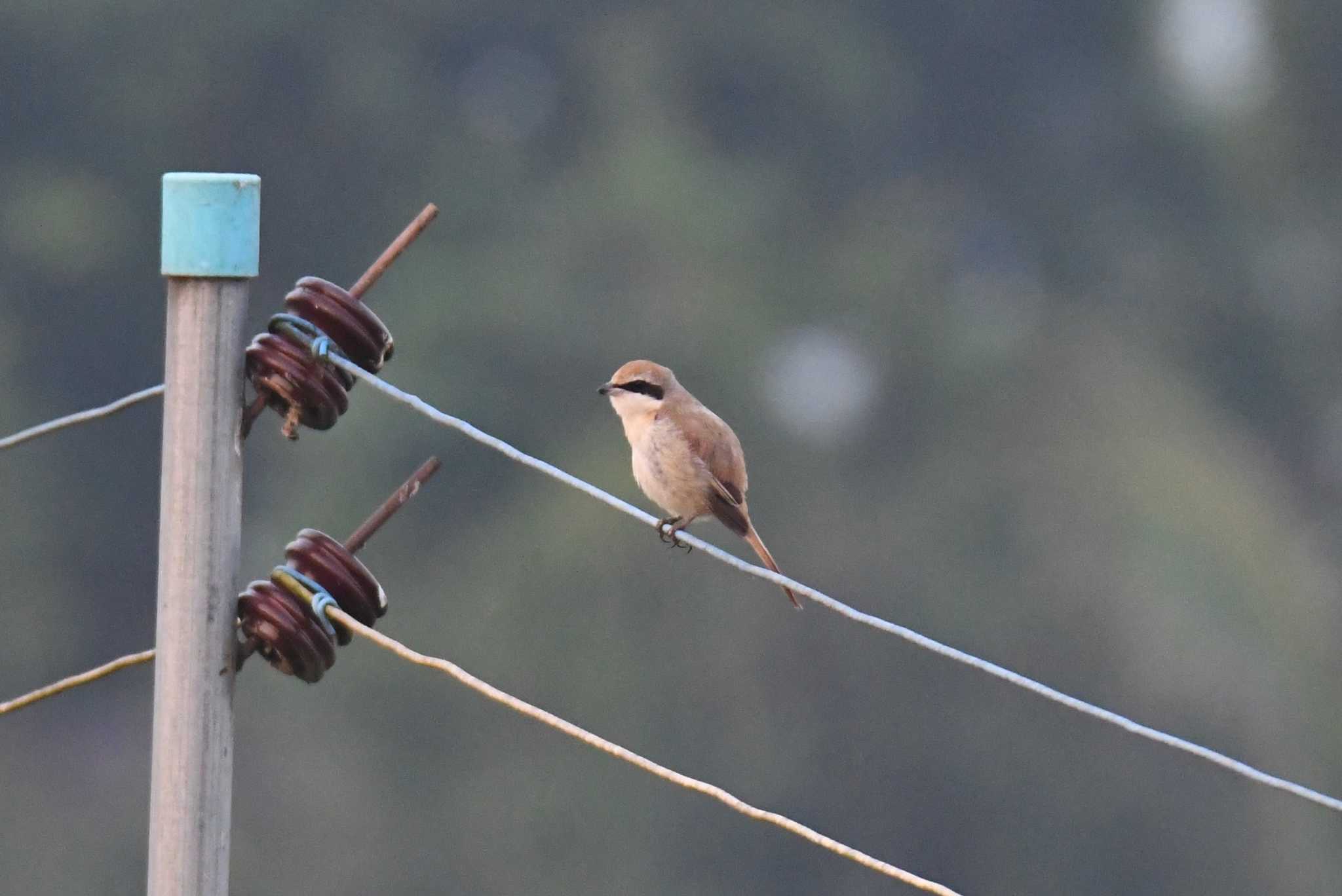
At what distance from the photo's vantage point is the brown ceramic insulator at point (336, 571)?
3004 millimetres

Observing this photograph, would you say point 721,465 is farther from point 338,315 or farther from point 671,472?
point 338,315

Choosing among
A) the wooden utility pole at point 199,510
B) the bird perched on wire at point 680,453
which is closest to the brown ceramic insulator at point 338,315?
the wooden utility pole at point 199,510

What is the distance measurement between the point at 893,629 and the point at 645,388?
2.33 m

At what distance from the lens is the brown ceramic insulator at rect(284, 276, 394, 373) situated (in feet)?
9.99

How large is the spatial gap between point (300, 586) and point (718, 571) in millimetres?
24147

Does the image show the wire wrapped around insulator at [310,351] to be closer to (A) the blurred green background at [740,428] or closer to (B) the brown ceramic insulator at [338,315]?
(B) the brown ceramic insulator at [338,315]

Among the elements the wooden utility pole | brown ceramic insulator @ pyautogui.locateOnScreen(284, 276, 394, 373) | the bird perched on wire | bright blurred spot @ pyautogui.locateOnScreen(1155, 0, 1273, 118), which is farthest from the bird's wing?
→ bright blurred spot @ pyautogui.locateOnScreen(1155, 0, 1273, 118)

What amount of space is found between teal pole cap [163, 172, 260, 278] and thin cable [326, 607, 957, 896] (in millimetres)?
427

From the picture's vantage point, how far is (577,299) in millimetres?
30797

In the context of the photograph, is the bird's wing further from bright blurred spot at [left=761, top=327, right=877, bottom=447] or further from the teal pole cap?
bright blurred spot at [left=761, top=327, right=877, bottom=447]

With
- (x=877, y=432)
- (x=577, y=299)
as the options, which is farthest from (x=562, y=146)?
(x=877, y=432)

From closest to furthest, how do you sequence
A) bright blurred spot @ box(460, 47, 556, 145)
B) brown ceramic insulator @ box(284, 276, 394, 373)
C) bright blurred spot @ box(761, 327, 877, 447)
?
1. brown ceramic insulator @ box(284, 276, 394, 373)
2. bright blurred spot @ box(761, 327, 877, 447)
3. bright blurred spot @ box(460, 47, 556, 145)

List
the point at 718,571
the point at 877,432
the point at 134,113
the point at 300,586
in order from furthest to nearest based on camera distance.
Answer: the point at 877,432 → the point at 134,113 → the point at 718,571 → the point at 300,586

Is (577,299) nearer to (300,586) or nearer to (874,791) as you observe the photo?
(874,791)
